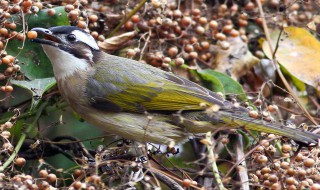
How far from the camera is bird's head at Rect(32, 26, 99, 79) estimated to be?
14.9 feet

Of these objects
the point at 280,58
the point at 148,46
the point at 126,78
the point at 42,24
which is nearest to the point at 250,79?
the point at 280,58

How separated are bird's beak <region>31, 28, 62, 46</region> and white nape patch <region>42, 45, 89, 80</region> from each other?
5 cm

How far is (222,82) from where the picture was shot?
510cm

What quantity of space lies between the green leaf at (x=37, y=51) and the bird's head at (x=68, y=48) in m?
0.09

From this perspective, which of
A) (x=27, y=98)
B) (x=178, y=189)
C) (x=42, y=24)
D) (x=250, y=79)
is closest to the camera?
(x=178, y=189)

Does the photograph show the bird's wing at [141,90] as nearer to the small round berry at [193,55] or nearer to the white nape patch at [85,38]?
the white nape patch at [85,38]

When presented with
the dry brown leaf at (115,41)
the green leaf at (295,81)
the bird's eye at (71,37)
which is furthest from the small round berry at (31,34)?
the green leaf at (295,81)

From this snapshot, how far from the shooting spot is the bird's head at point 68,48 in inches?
179

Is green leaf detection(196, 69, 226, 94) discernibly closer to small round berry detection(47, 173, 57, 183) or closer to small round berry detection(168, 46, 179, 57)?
small round berry detection(168, 46, 179, 57)

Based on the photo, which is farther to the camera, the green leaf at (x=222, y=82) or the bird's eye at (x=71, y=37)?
the green leaf at (x=222, y=82)

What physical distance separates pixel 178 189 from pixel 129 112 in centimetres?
85

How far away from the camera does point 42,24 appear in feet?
15.9

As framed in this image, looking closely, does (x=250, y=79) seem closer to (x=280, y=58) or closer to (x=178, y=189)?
(x=280, y=58)

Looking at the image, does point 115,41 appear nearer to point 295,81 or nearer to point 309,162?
point 295,81
